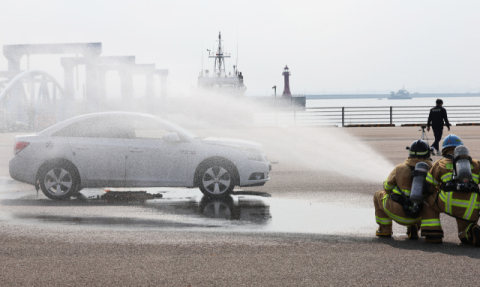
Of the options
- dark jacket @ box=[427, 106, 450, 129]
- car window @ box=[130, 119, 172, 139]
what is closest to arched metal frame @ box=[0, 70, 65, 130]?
car window @ box=[130, 119, 172, 139]

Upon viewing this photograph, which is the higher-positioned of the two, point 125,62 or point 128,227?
point 125,62

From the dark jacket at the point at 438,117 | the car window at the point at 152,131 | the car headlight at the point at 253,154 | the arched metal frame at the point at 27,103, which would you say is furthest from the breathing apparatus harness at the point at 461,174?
the arched metal frame at the point at 27,103

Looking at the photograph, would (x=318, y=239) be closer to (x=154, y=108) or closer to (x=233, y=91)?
(x=233, y=91)

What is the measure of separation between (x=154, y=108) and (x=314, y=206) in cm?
5625

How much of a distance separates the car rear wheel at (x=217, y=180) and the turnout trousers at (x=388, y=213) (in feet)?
10.6

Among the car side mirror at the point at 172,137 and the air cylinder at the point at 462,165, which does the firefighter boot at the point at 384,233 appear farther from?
the car side mirror at the point at 172,137

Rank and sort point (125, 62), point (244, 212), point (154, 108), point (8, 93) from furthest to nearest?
1. point (154, 108)
2. point (125, 62)
3. point (8, 93)
4. point (244, 212)

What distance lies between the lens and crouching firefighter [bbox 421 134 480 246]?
535 centimetres

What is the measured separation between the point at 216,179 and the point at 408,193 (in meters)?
3.81

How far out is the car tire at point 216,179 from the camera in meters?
8.82

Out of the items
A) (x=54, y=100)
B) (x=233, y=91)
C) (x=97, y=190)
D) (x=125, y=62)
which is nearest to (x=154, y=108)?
(x=54, y=100)

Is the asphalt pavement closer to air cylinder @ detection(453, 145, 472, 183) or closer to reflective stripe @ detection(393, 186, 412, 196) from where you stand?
reflective stripe @ detection(393, 186, 412, 196)

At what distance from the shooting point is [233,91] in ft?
137

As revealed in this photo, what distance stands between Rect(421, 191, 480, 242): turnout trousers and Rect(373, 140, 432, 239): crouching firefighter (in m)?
0.11
